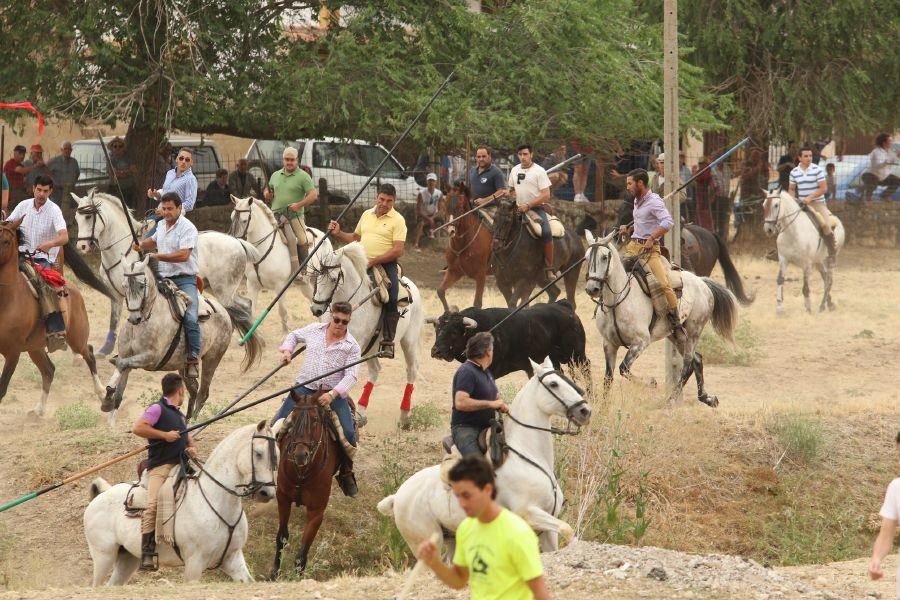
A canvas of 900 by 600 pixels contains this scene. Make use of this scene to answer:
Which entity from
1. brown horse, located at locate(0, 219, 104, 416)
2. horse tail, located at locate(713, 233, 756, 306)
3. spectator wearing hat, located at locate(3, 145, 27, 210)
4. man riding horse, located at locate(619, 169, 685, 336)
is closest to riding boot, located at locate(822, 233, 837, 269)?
A: horse tail, located at locate(713, 233, 756, 306)

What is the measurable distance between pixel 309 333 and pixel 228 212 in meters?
14.9

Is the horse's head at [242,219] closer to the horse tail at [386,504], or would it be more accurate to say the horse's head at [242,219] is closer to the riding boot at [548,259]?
the riding boot at [548,259]

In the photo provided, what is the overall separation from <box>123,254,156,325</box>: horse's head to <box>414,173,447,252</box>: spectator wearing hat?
14.4 meters

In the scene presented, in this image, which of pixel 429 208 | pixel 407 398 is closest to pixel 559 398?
pixel 407 398

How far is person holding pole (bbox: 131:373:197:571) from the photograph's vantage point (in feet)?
33.2

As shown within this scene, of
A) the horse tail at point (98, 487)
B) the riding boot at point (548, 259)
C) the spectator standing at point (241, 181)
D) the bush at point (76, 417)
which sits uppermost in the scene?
the spectator standing at point (241, 181)

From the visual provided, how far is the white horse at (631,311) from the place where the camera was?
48.3ft

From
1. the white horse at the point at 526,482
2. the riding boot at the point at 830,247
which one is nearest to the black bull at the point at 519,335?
the white horse at the point at 526,482

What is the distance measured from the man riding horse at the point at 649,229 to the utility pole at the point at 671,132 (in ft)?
2.08

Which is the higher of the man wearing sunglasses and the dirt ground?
the man wearing sunglasses

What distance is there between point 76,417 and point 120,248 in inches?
115

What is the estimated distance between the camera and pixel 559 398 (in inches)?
397

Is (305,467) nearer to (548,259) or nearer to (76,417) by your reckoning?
(76,417)

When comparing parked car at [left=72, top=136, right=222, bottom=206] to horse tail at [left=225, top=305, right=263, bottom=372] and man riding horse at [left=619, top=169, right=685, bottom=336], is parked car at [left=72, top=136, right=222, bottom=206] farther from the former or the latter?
man riding horse at [left=619, top=169, right=685, bottom=336]
